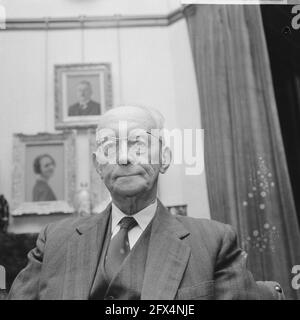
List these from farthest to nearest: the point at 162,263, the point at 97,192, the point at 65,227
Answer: the point at 97,192 < the point at 65,227 < the point at 162,263

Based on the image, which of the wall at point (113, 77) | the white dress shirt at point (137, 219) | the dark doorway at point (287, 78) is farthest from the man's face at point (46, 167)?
the dark doorway at point (287, 78)

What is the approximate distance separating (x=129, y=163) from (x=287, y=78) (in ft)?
2.78

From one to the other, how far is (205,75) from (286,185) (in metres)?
0.58

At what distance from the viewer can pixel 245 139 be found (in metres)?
1.69

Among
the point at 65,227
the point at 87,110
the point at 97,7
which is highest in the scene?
the point at 97,7

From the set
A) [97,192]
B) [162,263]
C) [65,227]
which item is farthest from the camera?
[97,192]

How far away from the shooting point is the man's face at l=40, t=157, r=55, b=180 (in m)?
1.65

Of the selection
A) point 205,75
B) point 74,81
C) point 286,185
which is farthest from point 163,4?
point 286,185

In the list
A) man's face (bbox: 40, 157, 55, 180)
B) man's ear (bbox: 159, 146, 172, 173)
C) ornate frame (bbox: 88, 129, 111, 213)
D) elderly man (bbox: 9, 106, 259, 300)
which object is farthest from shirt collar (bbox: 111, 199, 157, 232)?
man's face (bbox: 40, 157, 55, 180)

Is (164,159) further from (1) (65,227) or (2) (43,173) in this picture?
(2) (43,173)

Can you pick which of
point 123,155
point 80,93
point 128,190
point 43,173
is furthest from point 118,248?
point 80,93

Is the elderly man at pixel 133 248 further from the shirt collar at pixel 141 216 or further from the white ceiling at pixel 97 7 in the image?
the white ceiling at pixel 97 7

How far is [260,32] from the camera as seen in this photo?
1781mm

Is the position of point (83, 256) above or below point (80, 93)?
below
